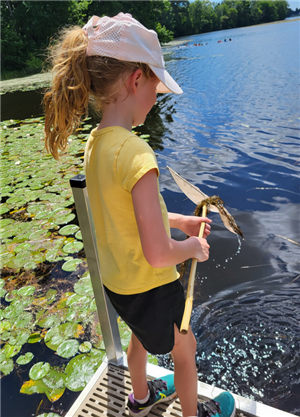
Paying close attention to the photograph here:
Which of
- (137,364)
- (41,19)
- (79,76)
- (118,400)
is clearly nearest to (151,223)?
(79,76)

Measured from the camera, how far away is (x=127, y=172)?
0.68 m

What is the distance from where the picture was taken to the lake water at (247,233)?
4.68 feet

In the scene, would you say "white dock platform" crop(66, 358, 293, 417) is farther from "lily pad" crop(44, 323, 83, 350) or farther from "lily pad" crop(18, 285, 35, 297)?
"lily pad" crop(18, 285, 35, 297)

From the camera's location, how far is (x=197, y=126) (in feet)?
16.7

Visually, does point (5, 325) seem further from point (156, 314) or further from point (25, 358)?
point (156, 314)

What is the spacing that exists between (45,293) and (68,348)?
47 centimetres

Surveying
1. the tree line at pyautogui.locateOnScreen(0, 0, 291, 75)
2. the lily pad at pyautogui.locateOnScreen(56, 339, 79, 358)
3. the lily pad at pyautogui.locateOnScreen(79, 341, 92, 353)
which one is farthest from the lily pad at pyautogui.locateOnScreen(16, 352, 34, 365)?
the tree line at pyautogui.locateOnScreen(0, 0, 291, 75)

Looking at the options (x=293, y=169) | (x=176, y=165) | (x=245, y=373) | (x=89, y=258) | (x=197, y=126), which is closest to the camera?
(x=89, y=258)

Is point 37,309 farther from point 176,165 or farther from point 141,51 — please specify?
point 176,165

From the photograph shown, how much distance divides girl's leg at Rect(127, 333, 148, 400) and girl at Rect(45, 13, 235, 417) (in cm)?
14

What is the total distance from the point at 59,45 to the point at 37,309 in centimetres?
144

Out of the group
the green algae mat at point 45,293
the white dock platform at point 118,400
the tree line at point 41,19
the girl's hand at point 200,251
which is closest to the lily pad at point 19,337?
the green algae mat at point 45,293

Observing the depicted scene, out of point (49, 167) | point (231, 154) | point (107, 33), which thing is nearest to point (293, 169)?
point (231, 154)

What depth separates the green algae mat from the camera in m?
1.43
